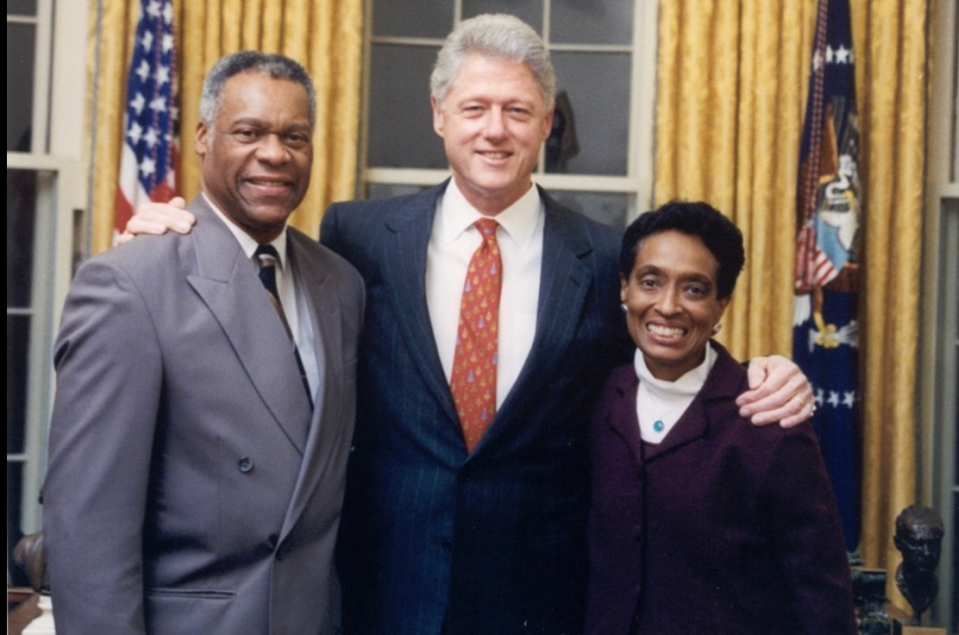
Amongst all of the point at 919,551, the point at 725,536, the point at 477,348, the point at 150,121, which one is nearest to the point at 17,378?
the point at 150,121

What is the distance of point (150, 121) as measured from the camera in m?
3.61

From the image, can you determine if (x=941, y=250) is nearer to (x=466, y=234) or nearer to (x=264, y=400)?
(x=466, y=234)

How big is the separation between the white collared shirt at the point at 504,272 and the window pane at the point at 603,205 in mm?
1539

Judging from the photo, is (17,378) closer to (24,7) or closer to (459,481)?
(24,7)

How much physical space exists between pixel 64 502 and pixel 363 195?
7.53 feet

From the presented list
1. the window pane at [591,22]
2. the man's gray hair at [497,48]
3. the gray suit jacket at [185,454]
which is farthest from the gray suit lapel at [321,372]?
the window pane at [591,22]

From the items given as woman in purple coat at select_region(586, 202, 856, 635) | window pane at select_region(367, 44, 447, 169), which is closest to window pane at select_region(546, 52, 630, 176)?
window pane at select_region(367, 44, 447, 169)

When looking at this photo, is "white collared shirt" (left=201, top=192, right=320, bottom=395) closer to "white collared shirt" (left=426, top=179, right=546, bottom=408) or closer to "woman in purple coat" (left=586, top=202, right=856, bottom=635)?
"white collared shirt" (left=426, top=179, right=546, bottom=408)

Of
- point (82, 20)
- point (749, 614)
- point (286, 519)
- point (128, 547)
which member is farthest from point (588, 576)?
point (82, 20)

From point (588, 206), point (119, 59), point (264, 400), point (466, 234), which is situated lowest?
point (264, 400)

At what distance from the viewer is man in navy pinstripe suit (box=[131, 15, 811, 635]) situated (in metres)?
2.17

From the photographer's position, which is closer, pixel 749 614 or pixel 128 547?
pixel 128 547

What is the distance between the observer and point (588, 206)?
12.9ft

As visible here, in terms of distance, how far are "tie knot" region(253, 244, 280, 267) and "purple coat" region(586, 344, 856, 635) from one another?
0.79 metres
